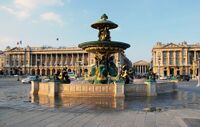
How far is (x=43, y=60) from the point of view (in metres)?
162

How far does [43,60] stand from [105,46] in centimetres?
14061

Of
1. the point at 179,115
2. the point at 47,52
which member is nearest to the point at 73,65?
the point at 47,52

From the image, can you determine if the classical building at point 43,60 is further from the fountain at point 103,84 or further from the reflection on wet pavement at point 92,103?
the reflection on wet pavement at point 92,103

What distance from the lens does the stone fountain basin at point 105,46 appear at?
2486 centimetres

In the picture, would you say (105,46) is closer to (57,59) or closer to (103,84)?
(103,84)

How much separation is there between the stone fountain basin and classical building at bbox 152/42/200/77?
121 meters

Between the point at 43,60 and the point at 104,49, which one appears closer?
the point at 104,49

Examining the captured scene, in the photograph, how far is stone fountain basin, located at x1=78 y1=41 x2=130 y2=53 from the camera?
24.9 metres

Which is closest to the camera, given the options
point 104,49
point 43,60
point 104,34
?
point 104,49

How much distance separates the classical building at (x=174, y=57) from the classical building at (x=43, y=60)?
17.0 m

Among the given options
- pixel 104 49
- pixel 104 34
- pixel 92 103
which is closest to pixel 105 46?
pixel 104 49

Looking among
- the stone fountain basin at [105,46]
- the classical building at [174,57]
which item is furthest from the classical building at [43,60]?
the stone fountain basin at [105,46]

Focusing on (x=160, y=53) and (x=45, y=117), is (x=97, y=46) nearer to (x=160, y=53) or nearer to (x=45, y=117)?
(x=45, y=117)

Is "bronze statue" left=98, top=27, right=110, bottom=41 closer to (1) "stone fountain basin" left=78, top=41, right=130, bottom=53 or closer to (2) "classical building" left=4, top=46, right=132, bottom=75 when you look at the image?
(1) "stone fountain basin" left=78, top=41, right=130, bottom=53
